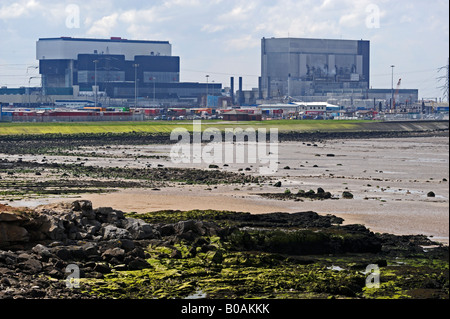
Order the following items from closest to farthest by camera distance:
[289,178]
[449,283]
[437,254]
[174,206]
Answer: [449,283] → [437,254] → [174,206] → [289,178]

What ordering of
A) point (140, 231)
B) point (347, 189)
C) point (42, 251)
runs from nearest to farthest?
point (42, 251) < point (140, 231) < point (347, 189)

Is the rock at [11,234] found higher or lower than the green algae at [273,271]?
higher

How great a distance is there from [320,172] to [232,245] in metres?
36.8

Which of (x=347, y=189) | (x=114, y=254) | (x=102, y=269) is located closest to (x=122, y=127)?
(x=347, y=189)

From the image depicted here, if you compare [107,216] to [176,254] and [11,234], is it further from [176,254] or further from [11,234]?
[11,234]

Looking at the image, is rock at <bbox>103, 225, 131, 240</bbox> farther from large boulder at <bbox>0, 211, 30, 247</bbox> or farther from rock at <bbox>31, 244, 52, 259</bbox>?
rock at <bbox>31, 244, 52, 259</bbox>

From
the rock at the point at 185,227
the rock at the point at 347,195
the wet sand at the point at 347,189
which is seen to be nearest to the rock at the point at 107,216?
the rock at the point at 185,227

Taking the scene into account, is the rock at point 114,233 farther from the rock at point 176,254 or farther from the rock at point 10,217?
the rock at point 10,217

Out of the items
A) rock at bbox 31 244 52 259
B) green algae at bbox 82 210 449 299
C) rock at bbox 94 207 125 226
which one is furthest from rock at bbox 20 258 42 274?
rock at bbox 94 207 125 226

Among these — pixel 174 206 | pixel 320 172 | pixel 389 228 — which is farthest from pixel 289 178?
pixel 389 228

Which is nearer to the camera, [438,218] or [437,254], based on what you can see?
[437,254]

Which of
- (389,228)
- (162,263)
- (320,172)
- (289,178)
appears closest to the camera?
(162,263)

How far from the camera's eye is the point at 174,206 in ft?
145
